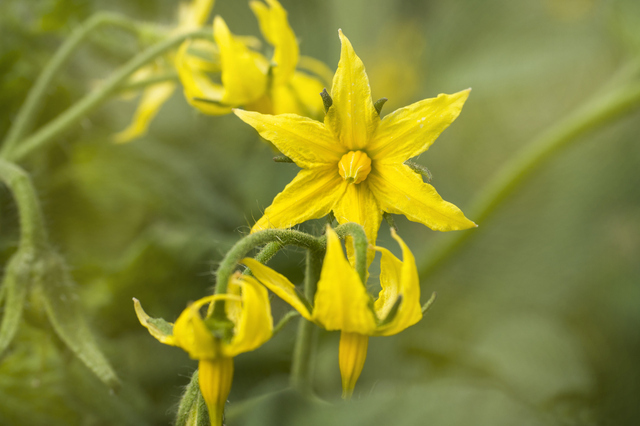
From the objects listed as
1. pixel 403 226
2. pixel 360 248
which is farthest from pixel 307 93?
pixel 403 226

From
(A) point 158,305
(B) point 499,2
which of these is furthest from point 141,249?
Result: (B) point 499,2

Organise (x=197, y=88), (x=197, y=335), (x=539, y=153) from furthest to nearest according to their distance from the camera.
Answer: (x=539, y=153) → (x=197, y=88) → (x=197, y=335)

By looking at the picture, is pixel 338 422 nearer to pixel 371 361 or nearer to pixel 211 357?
pixel 211 357

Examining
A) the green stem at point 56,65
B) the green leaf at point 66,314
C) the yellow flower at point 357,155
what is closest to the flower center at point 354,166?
the yellow flower at point 357,155

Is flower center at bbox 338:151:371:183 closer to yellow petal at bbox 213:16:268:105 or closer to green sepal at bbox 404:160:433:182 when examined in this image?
green sepal at bbox 404:160:433:182

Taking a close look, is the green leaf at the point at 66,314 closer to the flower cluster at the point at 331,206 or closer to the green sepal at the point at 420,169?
the flower cluster at the point at 331,206

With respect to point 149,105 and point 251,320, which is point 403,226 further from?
point 251,320
